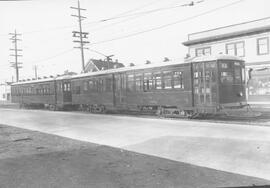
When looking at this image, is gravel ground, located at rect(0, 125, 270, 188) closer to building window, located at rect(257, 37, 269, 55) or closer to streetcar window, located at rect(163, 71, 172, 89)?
streetcar window, located at rect(163, 71, 172, 89)

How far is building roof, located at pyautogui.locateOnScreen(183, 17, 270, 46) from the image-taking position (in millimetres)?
26328

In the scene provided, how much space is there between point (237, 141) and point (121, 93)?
35.1 ft

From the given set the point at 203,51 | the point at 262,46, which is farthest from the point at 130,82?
the point at 203,51

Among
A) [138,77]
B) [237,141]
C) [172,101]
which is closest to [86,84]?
[138,77]

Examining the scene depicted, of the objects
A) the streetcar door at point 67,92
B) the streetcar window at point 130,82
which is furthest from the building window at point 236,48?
the streetcar door at point 67,92

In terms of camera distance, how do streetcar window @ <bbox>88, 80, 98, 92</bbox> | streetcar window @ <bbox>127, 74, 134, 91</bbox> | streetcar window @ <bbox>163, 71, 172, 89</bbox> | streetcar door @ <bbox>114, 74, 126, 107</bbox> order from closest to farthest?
streetcar window @ <bbox>163, 71, 172, 89</bbox> < streetcar window @ <bbox>127, 74, 134, 91</bbox> < streetcar door @ <bbox>114, 74, 126, 107</bbox> < streetcar window @ <bbox>88, 80, 98, 92</bbox>

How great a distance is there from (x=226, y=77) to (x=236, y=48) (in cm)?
1639

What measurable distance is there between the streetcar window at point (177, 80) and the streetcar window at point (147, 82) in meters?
1.73

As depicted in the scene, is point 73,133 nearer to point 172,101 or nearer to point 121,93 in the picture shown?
point 172,101

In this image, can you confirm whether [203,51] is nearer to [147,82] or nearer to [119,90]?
[119,90]

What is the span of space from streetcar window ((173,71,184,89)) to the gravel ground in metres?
7.23

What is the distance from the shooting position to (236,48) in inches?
1109

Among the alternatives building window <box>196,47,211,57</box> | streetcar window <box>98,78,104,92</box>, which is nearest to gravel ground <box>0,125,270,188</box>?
streetcar window <box>98,78,104,92</box>

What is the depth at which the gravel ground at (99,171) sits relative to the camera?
4855mm
